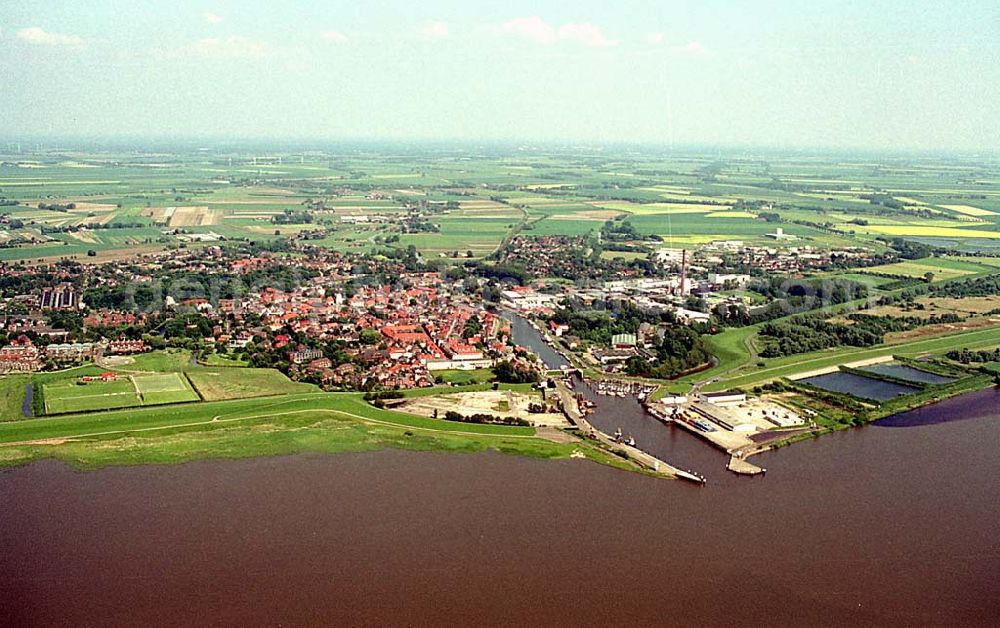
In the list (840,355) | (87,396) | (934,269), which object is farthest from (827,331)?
(87,396)

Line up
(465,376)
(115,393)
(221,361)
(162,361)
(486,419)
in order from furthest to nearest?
(221,361) < (162,361) < (465,376) < (115,393) < (486,419)

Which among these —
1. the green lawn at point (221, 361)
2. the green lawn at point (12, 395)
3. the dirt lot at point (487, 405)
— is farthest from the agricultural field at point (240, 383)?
the green lawn at point (12, 395)

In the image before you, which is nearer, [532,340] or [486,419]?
[486,419]

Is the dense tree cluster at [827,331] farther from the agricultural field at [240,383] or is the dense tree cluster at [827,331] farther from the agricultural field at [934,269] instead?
the agricultural field at [240,383]

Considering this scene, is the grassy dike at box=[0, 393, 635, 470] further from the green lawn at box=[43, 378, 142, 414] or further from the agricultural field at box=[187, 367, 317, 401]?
the agricultural field at box=[187, 367, 317, 401]

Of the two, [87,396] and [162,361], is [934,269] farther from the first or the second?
[87,396]

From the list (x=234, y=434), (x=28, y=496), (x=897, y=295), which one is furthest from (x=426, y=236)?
(x=28, y=496)
